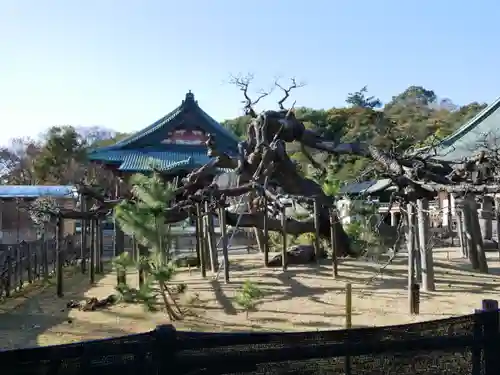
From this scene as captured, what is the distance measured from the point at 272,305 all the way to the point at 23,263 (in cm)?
647

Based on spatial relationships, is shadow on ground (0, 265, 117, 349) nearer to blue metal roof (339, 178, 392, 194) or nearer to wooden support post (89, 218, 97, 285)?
wooden support post (89, 218, 97, 285)

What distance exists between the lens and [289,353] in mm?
3236

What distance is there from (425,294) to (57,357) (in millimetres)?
8537

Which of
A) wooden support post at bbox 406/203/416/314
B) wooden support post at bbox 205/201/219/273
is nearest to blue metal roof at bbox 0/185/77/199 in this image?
wooden support post at bbox 205/201/219/273

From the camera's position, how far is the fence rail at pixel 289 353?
2.93m

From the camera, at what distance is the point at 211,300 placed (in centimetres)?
1051

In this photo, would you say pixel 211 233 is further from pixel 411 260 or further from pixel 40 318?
pixel 411 260

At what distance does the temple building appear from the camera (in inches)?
1069

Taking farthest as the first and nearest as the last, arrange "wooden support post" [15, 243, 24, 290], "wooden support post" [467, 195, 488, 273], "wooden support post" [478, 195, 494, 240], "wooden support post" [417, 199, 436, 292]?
"wooden support post" [478, 195, 494, 240]
"wooden support post" [467, 195, 488, 273]
"wooden support post" [15, 243, 24, 290]
"wooden support post" [417, 199, 436, 292]

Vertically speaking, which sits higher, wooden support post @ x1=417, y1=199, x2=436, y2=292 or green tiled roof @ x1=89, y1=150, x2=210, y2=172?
green tiled roof @ x1=89, y1=150, x2=210, y2=172

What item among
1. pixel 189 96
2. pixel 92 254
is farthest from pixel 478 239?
pixel 189 96

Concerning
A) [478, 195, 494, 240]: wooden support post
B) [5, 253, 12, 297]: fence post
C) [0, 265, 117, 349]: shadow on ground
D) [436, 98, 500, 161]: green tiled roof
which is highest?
[436, 98, 500, 161]: green tiled roof

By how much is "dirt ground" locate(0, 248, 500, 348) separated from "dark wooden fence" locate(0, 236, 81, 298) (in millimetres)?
495

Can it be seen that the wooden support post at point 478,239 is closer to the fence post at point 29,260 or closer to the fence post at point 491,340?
the fence post at point 491,340
